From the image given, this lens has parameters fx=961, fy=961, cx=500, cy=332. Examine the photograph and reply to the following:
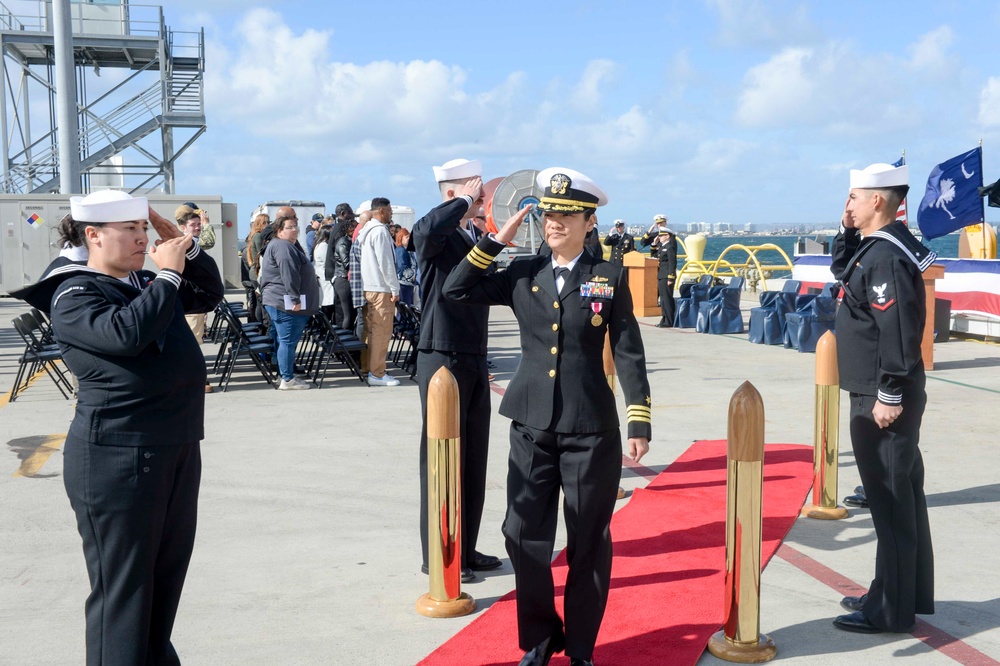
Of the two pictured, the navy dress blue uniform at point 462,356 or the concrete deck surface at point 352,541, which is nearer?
the concrete deck surface at point 352,541

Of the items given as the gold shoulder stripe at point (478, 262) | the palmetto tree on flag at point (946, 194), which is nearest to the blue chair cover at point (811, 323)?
the palmetto tree on flag at point (946, 194)

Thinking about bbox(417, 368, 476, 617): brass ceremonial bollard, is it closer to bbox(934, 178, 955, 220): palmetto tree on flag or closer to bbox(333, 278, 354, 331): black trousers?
bbox(333, 278, 354, 331): black trousers

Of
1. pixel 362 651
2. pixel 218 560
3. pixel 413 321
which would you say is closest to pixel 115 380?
pixel 362 651

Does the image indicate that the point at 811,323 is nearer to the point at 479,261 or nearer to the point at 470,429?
the point at 470,429

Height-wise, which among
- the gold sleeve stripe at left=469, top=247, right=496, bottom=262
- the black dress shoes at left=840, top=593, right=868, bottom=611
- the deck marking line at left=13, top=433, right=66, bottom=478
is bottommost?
the black dress shoes at left=840, top=593, right=868, bottom=611

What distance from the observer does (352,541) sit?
5.82m

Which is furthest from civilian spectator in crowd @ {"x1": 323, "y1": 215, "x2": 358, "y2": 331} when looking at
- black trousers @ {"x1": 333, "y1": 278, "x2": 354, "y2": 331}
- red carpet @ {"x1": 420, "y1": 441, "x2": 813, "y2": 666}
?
red carpet @ {"x1": 420, "y1": 441, "x2": 813, "y2": 666}

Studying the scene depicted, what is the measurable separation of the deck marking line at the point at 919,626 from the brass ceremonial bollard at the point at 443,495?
193 centimetres

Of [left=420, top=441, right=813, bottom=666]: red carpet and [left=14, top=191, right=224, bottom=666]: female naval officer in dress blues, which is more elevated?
[left=14, top=191, right=224, bottom=666]: female naval officer in dress blues

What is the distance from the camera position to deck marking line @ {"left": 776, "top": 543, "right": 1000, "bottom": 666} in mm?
4129

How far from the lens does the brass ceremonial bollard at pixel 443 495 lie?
181 inches

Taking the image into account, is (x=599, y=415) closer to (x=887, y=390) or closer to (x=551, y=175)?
(x=551, y=175)

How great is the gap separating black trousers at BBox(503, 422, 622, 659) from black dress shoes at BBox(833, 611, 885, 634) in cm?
128

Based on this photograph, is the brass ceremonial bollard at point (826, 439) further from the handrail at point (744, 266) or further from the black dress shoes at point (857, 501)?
the handrail at point (744, 266)
